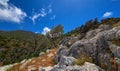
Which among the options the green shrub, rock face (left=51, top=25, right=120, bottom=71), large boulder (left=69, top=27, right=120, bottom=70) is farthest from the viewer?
the green shrub

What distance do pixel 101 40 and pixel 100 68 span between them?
546cm

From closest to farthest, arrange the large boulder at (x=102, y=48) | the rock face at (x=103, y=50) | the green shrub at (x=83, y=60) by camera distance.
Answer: the rock face at (x=103, y=50) → the large boulder at (x=102, y=48) → the green shrub at (x=83, y=60)

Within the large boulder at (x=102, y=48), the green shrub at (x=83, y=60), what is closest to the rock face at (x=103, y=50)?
the large boulder at (x=102, y=48)

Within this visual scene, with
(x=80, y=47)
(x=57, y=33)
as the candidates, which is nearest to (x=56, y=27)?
(x=57, y=33)

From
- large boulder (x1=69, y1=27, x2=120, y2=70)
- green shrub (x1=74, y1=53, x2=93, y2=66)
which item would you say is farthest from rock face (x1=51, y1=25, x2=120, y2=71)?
green shrub (x1=74, y1=53, x2=93, y2=66)

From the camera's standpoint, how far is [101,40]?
25.8 meters

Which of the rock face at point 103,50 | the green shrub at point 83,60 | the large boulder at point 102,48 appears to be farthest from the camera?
the green shrub at point 83,60

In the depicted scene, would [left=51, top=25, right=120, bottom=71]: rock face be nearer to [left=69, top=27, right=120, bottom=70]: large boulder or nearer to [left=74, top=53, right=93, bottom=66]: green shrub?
[left=69, top=27, right=120, bottom=70]: large boulder

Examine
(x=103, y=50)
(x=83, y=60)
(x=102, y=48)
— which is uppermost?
(x=102, y=48)

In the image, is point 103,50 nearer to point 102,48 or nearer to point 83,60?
point 102,48

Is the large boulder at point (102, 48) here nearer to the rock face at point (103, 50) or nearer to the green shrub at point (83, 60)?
the rock face at point (103, 50)

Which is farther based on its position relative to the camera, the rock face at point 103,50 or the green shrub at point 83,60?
the green shrub at point 83,60

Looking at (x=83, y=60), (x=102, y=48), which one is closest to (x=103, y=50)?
(x=102, y=48)

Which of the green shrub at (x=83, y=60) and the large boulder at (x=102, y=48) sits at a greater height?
the large boulder at (x=102, y=48)
